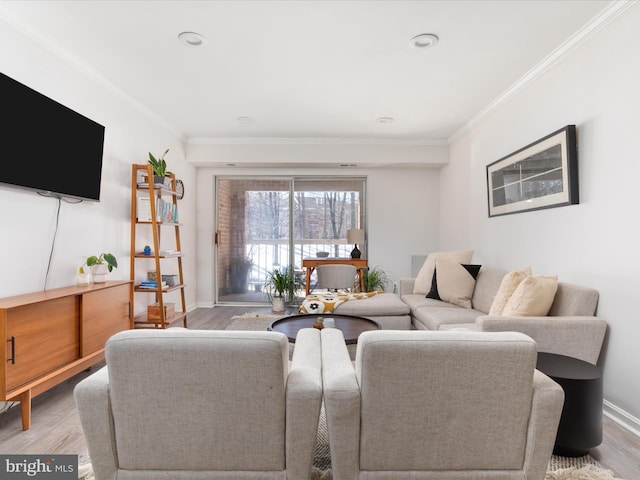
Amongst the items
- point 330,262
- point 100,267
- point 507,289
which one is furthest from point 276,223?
point 507,289

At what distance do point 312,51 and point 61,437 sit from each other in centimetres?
296

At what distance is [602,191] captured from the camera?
245 centimetres

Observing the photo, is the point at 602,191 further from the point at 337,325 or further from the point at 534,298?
the point at 337,325

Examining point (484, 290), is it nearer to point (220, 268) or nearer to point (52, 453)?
point (52, 453)

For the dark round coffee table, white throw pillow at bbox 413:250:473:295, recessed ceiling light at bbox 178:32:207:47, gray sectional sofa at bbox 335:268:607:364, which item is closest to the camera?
gray sectional sofa at bbox 335:268:607:364

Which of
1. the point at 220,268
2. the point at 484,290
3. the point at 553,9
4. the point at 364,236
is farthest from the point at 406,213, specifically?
the point at 553,9

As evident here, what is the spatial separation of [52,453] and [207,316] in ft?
10.9

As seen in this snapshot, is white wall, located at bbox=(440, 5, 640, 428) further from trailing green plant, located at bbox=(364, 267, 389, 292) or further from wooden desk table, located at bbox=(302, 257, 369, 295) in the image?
trailing green plant, located at bbox=(364, 267, 389, 292)

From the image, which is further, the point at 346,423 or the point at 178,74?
the point at 178,74

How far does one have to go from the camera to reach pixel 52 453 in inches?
74.2

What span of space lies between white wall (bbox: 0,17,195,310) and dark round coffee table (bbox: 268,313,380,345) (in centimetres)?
170

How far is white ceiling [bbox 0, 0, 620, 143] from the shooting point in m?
2.39

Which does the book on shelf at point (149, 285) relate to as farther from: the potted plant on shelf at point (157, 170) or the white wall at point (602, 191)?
the white wall at point (602, 191)

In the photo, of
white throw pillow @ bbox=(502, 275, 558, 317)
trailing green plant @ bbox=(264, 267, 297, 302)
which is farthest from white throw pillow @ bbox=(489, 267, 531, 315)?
trailing green plant @ bbox=(264, 267, 297, 302)
